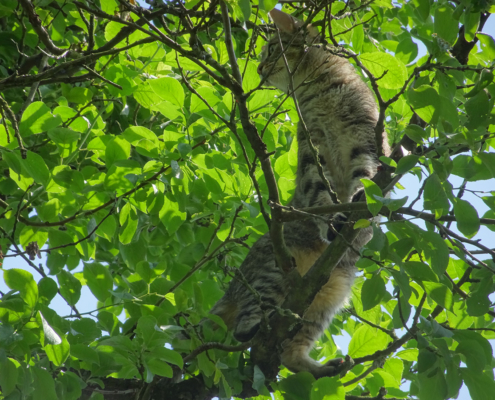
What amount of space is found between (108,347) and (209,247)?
1.33 metres

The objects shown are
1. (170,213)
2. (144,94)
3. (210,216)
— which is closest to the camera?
(170,213)

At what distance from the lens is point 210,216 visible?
12.9ft

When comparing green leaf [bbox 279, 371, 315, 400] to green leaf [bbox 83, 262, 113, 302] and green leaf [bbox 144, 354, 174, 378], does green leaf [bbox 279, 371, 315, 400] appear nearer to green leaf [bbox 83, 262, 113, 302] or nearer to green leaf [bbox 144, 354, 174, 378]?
green leaf [bbox 144, 354, 174, 378]

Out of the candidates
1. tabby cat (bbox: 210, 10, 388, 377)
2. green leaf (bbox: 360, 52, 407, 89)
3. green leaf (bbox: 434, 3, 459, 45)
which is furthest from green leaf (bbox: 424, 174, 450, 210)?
tabby cat (bbox: 210, 10, 388, 377)

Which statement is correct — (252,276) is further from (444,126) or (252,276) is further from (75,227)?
(444,126)

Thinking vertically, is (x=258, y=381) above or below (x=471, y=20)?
below

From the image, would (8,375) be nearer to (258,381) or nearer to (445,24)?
(258,381)

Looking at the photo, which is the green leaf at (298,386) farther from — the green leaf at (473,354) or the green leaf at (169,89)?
the green leaf at (169,89)

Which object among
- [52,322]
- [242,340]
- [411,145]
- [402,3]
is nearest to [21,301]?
[52,322]

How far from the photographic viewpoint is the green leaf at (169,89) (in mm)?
3025

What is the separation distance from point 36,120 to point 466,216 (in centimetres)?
223

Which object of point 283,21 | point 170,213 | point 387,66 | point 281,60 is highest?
point 283,21

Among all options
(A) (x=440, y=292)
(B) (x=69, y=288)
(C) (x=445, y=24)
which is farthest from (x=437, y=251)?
(B) (x=69, y=288)

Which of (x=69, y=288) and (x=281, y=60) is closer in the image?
(x=69, y=288)
